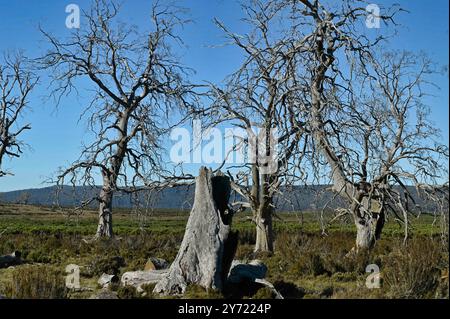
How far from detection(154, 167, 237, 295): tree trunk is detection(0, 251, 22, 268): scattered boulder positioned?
6.99 m

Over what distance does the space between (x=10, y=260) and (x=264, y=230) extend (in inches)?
313

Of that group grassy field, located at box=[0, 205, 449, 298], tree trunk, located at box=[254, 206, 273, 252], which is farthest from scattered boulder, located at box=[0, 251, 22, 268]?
tree trunk, located at box=[254, 206, 273, 252]

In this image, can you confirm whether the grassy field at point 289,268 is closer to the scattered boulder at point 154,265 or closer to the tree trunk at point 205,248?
the tree trunk at point 205,248

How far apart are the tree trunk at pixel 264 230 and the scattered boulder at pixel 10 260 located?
746cm

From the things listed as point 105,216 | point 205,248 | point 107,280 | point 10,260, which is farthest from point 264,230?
point 105,216

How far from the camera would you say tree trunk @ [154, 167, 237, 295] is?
8.84m

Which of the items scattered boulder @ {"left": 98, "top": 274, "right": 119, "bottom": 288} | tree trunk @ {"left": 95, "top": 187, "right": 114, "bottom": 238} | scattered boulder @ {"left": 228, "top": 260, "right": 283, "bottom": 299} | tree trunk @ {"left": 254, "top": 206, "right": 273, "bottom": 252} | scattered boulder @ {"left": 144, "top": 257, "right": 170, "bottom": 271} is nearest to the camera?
scattered boulder @ {"left": 228, "top": 260, "right": 283, "bottom": 299}

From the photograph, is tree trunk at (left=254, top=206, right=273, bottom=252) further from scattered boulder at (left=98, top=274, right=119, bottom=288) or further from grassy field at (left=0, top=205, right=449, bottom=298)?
scattered boulder at (left=98, top=274, right=119, bottom=288)

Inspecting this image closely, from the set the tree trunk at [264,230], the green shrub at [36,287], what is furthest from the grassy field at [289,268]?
the tree trunk at [264,230]

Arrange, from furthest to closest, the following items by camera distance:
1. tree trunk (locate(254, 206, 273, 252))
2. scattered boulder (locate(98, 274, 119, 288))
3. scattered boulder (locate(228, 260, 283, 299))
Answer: tree trunk (locate(254, 206, 273, 252))
scattered boulder (locate(98, 274, 119, 288))
scattered boulder (locate(228, 260, 283, 299))

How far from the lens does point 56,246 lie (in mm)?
19391

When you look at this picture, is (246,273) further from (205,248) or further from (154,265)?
(154,265)
